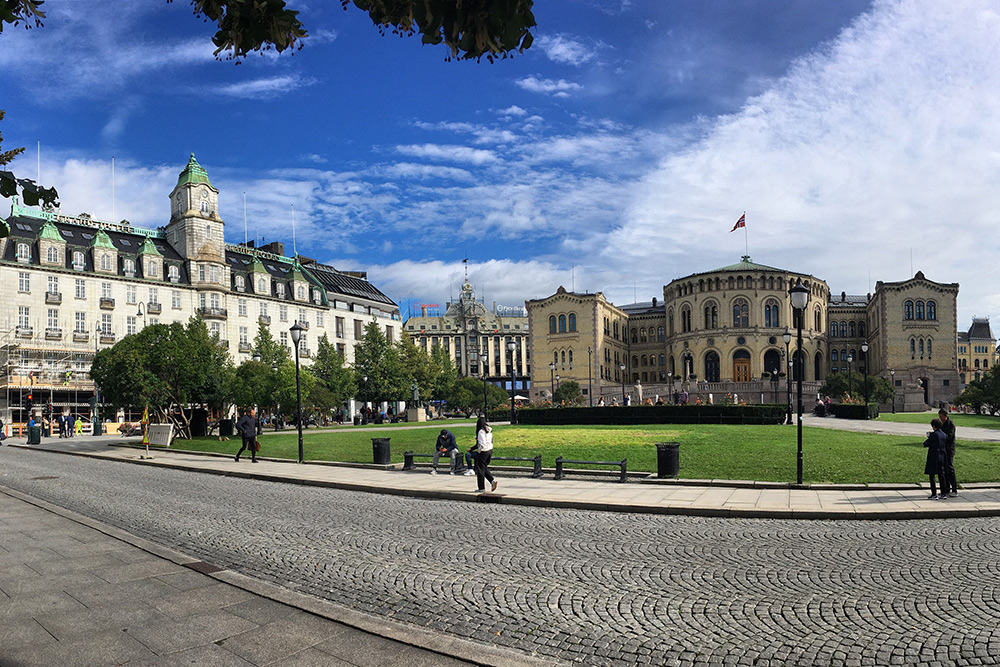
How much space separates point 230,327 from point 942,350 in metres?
86.2

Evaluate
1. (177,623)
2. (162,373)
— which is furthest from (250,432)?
(177,623)

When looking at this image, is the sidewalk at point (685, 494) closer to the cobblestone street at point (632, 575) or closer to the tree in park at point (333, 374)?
the cobblestone street at point (632, 575)

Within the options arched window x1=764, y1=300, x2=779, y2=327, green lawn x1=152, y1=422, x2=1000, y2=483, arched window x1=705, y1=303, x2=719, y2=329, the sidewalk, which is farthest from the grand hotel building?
arched window x1=764, y1=300, x2=779, y2=327

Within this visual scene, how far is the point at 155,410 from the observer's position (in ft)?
130

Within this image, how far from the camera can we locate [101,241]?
63.5 metres

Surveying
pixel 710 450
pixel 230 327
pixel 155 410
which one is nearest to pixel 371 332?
pixel 230 327

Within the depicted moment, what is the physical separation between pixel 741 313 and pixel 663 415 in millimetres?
60503

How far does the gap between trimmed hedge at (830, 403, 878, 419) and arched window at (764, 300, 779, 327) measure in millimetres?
44946

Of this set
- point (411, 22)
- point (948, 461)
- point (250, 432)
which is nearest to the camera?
point (411, 22)

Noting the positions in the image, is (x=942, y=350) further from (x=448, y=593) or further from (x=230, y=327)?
(x=448, y=593)

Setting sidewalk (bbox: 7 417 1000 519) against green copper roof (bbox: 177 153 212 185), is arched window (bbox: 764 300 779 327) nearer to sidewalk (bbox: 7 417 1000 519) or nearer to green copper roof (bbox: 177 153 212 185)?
green copper roof (bbox: 177 153 212 185)

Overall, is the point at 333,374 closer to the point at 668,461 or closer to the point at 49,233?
the point at 49,233

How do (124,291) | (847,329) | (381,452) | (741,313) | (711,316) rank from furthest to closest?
1. (847,329)
2. (711,316)
3. (741,313)
4. (124,291)
5. (381,452)

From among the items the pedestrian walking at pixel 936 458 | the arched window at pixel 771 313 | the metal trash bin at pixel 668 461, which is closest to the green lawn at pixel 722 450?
the metal trash bin at pixel 668 461
